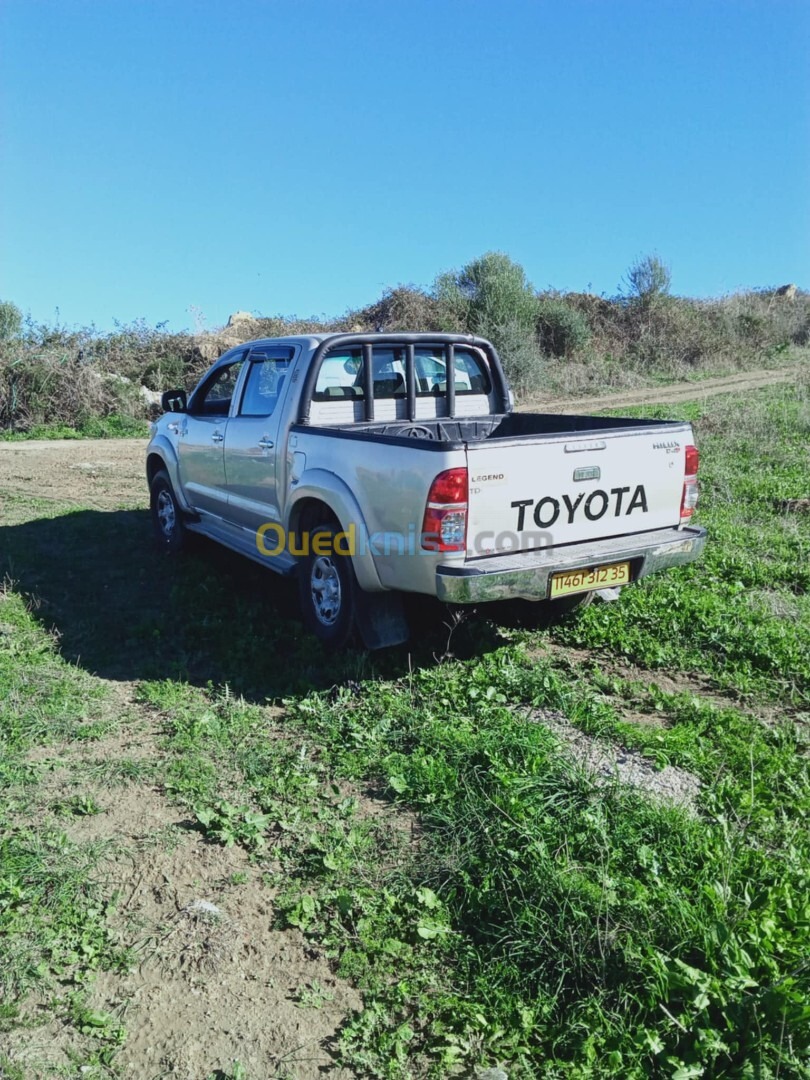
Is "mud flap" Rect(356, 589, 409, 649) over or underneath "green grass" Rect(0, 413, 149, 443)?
underneath

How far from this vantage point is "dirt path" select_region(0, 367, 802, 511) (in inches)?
415

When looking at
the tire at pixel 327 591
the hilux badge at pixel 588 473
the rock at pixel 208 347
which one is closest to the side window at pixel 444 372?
the tire at pixel 327 591

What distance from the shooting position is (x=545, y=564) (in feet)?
15.0

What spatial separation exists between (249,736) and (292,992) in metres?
1.73

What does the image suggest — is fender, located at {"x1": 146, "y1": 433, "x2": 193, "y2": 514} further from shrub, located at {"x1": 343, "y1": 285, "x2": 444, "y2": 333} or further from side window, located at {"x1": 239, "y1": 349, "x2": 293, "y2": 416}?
shrub, located at {"x1": 343, "y1": 285, "x2": 444, "y2": 333}

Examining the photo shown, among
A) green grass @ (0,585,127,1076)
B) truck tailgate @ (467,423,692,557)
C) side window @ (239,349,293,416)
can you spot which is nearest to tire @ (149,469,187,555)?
side window @ (239,349,293,416)

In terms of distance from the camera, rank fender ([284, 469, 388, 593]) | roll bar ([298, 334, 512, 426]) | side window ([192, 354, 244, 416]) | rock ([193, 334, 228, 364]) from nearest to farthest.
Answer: fender ([284, 469, 388, 593]) < roll bar ([298, 334, 512, 426]) < side window ([192, 354, 244, 416]) < rock ([193, 334, 228, 364])

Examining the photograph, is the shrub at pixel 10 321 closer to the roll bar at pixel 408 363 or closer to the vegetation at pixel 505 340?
the vegetation at pixel 505 340

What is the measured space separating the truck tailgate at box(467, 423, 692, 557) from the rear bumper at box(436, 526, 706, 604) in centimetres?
6

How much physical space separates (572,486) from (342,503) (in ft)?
4.35

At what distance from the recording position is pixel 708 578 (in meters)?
6.37

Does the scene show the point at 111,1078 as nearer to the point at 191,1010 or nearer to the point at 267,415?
the point at 191,1010

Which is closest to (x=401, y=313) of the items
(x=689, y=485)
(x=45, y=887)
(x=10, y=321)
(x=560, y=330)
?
(x=560, y=330)

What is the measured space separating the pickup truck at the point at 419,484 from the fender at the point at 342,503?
1 cm
